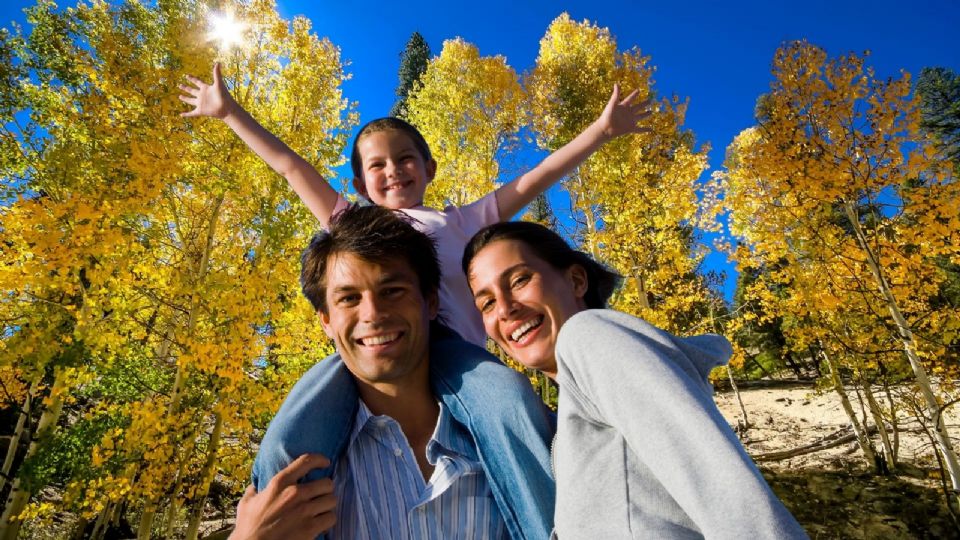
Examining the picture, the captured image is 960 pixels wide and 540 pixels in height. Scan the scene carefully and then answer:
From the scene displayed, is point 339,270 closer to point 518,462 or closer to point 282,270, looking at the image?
point 518,462

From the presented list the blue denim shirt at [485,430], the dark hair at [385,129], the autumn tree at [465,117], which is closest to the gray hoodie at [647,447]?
the blue denim shirt at [485,430]

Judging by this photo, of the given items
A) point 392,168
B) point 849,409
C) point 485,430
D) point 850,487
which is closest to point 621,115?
point 392,168

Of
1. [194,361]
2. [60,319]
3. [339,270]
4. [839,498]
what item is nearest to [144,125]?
[60,319]

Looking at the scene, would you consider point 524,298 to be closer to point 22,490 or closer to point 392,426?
point 392,426

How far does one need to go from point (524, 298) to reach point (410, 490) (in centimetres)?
75

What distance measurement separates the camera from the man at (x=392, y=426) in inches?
48.1

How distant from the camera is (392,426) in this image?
1510mm

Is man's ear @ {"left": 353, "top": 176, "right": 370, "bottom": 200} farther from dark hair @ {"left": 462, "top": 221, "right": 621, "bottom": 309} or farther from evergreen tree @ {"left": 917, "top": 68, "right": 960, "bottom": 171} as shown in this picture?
evergreen tree @ {"left": 917, "top": 68, "right": 960, "bottom": 171}

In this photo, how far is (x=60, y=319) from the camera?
4.98 m

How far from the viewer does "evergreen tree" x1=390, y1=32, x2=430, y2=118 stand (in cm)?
2383

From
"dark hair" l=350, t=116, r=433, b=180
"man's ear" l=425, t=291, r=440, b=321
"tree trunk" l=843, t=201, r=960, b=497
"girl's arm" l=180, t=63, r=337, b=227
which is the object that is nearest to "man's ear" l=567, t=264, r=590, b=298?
"man's ear" l=425, t=291, r=440, b=321

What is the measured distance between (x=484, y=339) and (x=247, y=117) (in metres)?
1.88

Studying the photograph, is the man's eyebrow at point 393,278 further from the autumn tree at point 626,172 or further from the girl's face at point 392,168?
the autumn tree at point 626,172

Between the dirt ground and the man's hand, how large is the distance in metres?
7.88
